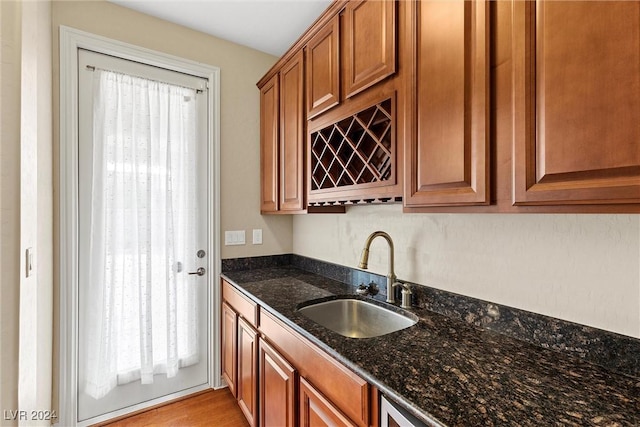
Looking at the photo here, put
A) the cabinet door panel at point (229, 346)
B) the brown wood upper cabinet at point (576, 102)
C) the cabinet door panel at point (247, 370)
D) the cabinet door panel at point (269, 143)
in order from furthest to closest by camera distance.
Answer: the cabinet door panel at point (269, 143) < the cabinet door panel at point (229, 346) < the cabinet door panel at point (247, 370) < the brown wood upper cabinet at point (576, 102)

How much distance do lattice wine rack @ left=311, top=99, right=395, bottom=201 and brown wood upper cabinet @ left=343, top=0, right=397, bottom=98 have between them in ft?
0.43

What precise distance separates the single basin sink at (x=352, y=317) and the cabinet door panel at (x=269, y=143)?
0.86 m

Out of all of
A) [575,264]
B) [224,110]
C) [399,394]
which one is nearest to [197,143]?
[224,110]

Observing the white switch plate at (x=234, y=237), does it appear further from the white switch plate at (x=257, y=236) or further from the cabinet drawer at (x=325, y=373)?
the cabinet drawer at (x=325, y=373)

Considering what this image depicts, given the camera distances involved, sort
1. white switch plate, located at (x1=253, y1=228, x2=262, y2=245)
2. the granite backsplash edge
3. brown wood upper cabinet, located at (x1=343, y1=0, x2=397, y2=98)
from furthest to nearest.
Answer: white switch plate, located at (x1=253, y1=228, x2=262, y2=245) < brown wood upper cabinet, located at (x1=343, y1=0, x2=397, y2=98) < the granite backsplash edge

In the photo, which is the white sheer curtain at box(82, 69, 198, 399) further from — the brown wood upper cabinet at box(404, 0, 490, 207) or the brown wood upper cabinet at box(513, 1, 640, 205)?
the brown wood upper cabinet at box(513, 1, 640, 205)

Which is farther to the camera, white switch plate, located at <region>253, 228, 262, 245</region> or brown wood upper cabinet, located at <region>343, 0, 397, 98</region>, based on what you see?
white switch plate, located at <region>253, 228, 262, 245</region>

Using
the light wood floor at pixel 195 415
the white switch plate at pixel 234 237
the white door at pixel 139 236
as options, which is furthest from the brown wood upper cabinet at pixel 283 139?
the light wood floor at pixel 195 415

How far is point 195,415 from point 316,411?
131 cm

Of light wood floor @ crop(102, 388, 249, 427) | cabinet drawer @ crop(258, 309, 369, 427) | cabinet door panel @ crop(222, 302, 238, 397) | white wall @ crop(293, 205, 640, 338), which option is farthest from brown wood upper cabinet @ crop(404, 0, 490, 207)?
light wood floor @ crop(102, 388, 249, 427)

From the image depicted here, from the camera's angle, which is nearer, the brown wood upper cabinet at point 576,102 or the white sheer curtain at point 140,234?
the brown wood upper cabinet at point 576,102

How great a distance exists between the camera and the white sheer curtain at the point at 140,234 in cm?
185

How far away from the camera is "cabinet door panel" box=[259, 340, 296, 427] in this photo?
4.16 ft

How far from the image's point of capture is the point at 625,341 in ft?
2.75
